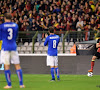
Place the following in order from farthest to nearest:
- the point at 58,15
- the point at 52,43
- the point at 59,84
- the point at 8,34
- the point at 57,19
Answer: the point at 57,19 → the point at 58,15 → the point at 52,43 → the point at 59,84 → the point at 8,34

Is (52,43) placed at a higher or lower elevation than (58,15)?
lower

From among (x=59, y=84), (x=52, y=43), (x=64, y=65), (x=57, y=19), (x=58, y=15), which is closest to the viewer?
(x=59, y=84)

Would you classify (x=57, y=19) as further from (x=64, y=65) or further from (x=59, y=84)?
(x=59, y=84)

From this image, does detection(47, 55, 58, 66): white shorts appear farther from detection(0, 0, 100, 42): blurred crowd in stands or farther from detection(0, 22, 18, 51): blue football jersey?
detection(0, 0, 100, 42): blurred crowd in stands

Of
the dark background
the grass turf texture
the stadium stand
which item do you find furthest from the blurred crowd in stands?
the grass turf texture

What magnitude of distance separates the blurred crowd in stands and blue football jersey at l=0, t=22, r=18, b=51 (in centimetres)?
1142

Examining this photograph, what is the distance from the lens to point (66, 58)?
18.4 m

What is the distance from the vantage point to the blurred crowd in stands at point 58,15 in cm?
2180

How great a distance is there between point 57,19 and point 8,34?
13.5 m

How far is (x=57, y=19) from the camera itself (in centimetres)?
2295

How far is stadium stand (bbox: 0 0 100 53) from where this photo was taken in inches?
822

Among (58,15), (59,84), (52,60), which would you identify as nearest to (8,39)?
(59,84)

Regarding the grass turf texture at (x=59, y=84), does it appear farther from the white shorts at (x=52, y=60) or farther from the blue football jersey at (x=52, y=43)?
the blue football jersey at (x=52, y=43)

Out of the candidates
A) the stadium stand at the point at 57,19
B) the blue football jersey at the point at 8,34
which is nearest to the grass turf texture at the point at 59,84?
the blue football jersey at the point at 8,34
